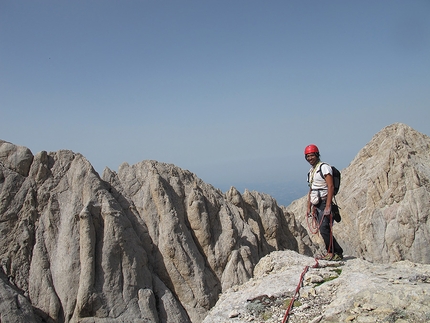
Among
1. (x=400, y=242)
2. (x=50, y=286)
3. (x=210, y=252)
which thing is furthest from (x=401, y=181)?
(x=50, y=286)

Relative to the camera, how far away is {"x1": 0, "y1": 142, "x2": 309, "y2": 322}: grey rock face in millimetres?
12898

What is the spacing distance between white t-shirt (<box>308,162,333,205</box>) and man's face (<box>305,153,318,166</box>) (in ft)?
0.57

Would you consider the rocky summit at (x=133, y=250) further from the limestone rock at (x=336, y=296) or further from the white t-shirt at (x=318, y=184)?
the white t-shirt at (x=318, y=184)

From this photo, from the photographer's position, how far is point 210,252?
52.5 ft

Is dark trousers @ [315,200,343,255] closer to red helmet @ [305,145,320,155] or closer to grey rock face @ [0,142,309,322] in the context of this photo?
red helmet @ [305,145,320,155]

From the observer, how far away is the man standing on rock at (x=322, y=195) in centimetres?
936

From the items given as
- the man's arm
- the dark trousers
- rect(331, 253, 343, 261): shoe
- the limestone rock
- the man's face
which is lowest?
the limestone rock

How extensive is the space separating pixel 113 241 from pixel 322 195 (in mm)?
7793

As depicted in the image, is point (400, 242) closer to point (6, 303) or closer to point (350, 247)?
point (350, 247)

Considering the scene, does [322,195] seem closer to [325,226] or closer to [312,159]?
[325,226]

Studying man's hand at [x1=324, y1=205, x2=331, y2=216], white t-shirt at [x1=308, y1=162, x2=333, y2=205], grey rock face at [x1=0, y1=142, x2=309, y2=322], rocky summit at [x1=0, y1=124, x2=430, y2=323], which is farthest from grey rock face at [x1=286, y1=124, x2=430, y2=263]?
man's hand at [x1=324, y1=205, x2=331, y2=216]

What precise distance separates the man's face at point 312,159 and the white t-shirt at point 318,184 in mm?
175

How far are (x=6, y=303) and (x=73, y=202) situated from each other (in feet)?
13.6

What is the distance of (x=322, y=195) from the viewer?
9.73 metres
